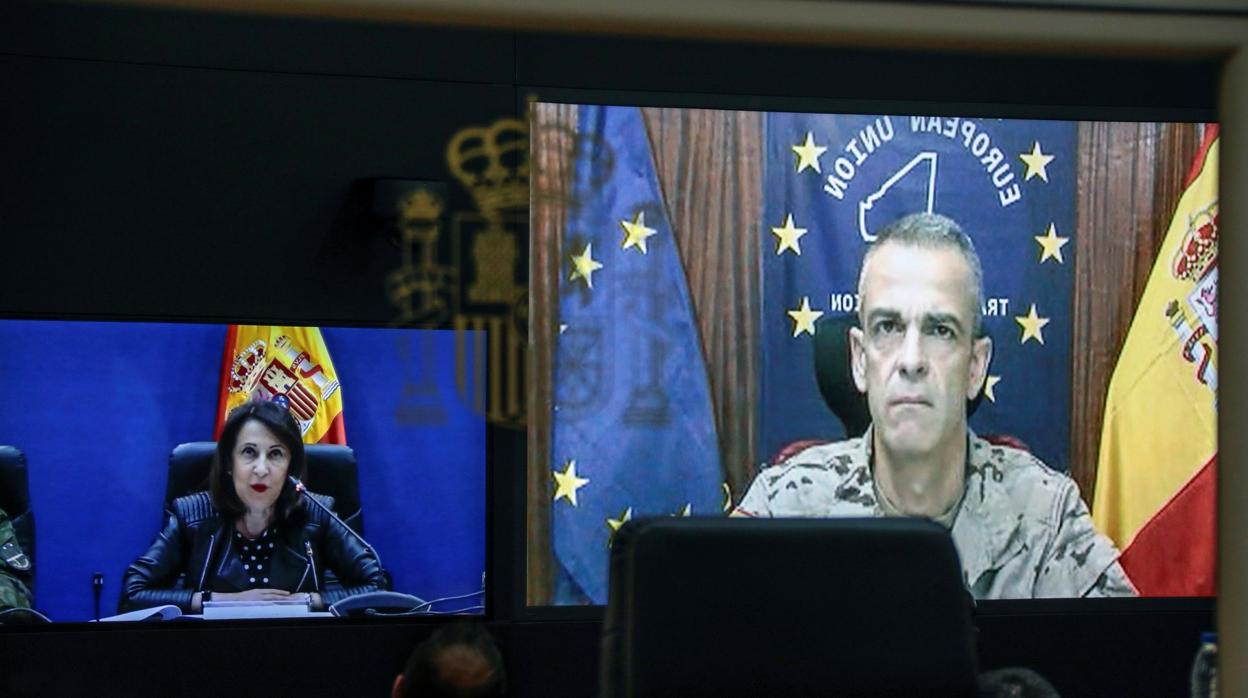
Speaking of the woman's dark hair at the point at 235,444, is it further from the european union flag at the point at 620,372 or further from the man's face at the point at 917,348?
the man's face at the point at 917,348

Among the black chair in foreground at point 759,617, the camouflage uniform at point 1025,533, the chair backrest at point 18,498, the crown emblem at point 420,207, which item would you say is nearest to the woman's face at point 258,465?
the chair backrest at point 18,498

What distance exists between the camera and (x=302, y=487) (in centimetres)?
530

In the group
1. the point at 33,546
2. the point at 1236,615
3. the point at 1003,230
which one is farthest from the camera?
the point at 1003,230

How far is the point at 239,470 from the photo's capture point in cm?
526

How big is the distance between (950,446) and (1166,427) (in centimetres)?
79

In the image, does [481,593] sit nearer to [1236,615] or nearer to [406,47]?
[406,47]

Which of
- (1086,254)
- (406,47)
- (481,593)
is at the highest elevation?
(406,47)

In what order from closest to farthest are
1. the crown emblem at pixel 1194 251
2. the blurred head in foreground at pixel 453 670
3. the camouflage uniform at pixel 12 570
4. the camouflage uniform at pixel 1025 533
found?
the blurred head in foreground at pixel 453 670 → the camouflage uniform at pixel 12 570 → the camouflage uniform at pixel 1025 533 → the crown emblem at pixel 1194 251

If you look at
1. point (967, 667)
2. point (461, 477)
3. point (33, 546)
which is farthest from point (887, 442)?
point (967, 667)

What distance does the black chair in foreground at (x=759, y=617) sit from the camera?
144 cm

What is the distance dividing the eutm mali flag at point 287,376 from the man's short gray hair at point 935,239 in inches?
72.3

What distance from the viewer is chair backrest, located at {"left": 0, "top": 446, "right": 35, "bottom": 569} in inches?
199

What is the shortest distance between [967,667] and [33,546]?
4158mm

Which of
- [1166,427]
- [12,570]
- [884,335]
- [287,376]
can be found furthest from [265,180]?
[1166,427]
